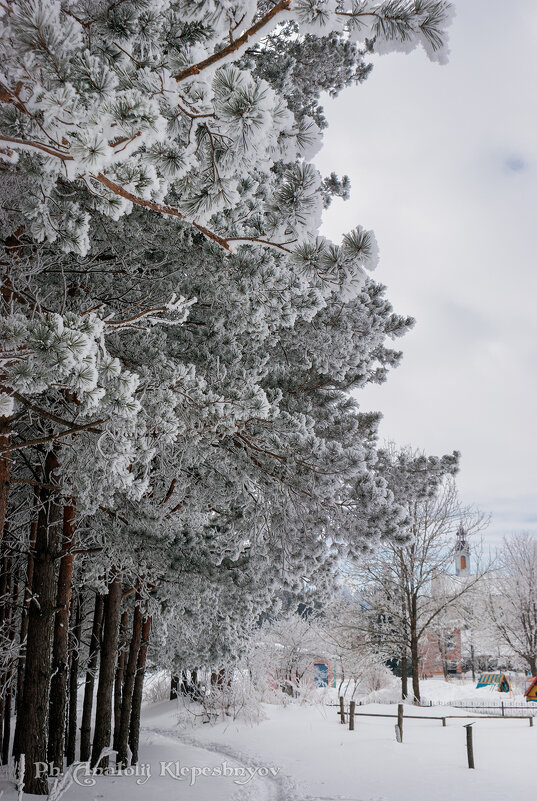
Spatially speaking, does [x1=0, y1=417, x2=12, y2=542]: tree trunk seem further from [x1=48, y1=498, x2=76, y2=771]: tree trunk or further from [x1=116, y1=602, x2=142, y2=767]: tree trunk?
[x1=116, y1=602, x2=142, y2=767]: tree trunk

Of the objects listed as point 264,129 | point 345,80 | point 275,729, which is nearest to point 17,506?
point 345,80

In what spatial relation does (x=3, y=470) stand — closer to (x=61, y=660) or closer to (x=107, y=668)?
(x=61, y=660)

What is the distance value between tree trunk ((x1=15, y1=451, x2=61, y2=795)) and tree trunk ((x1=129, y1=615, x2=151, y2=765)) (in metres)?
4.90

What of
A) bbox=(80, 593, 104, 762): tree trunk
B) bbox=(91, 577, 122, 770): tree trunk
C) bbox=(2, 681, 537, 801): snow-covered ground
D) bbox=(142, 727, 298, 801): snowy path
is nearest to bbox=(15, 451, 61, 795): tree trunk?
bbox=(2, 681, 537, 801): snow-covered ground

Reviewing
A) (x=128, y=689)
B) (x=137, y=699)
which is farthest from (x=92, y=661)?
(x=128, y=689)

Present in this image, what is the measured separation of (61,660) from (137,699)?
4.55 metres

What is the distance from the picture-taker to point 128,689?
38.6 ft

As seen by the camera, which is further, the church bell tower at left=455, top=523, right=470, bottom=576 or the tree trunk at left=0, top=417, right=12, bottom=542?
the church bell tower at left=455, top=523, right=470, bottom=576

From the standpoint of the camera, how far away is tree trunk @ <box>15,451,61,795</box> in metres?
6.90

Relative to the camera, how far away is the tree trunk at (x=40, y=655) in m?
6.90

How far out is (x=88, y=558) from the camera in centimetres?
928

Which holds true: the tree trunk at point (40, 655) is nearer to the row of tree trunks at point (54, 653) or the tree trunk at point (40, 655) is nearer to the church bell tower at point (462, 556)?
the row of tree trunks at point (54, 653)

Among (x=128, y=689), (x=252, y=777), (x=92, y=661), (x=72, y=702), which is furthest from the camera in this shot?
(x=92, y=661)

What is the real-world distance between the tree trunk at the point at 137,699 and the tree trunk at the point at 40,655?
490 cm
